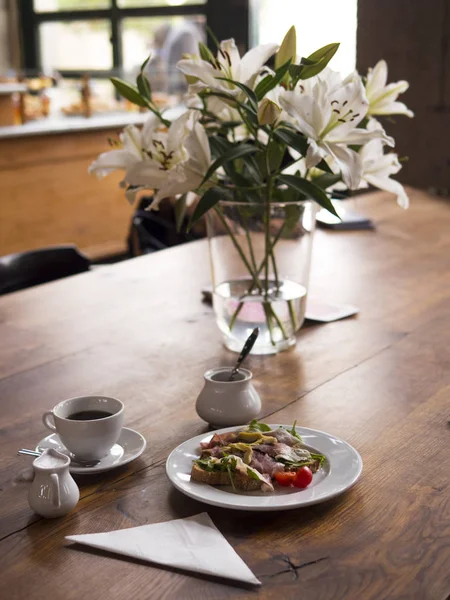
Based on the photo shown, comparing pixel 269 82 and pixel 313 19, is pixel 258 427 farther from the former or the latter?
pixel 313 19

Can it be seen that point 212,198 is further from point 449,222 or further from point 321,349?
point 449,222

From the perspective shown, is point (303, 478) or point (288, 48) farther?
point (288, 48)

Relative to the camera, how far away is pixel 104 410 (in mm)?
1164

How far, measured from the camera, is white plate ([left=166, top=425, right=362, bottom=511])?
3.29 feet

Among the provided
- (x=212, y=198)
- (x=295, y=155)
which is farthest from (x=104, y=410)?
(x=295, y=155)

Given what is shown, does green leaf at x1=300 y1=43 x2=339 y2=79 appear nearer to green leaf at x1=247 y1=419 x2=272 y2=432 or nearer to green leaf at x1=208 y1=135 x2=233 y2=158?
green leaf at x1=208 y1=135 x2=233 y2=158

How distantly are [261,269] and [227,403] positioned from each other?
422 millimetres

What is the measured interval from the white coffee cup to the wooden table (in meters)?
0.04

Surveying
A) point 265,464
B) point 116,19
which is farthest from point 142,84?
point 116,19

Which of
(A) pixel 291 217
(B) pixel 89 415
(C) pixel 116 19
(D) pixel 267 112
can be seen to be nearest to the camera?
(B) pixel 89 415

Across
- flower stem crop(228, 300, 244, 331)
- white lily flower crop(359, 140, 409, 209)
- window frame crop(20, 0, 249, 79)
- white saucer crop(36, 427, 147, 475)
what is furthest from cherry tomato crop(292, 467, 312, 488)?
window frame crop(20, 0, 249, 79)

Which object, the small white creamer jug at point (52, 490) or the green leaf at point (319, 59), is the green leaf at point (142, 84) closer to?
the green leaf at point (319, 59)

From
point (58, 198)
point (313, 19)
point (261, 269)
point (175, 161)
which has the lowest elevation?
point (58, 198)

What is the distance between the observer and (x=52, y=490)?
1005mm
